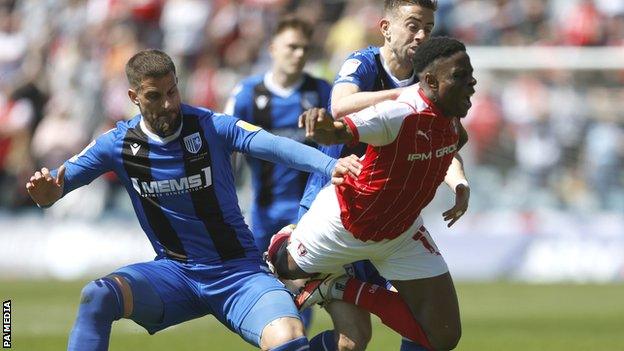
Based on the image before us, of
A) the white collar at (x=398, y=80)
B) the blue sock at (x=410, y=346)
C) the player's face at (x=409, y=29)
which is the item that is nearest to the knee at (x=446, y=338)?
the blue sock at (x=410, y=346)

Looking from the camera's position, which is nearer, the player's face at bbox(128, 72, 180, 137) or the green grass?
the player's face at bbox(128, 72, 180, 137)

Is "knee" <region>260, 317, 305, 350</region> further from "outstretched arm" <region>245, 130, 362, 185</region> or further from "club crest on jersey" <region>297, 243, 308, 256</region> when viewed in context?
"outstretched arm" <region>245, 130, 362, 185</region>

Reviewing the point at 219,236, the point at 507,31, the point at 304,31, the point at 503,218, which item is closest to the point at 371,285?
the point at 219,236

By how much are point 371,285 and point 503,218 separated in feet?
37.7

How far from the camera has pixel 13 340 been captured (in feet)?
42.0

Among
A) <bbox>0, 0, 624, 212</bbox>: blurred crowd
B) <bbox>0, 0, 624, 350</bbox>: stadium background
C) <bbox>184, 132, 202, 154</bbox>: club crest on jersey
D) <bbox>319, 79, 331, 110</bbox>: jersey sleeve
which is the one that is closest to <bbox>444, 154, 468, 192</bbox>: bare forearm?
<bbox>184, 132, 202, 154</bbox>: club crest on jersey

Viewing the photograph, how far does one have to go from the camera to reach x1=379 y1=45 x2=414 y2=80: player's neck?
8500 millimetres

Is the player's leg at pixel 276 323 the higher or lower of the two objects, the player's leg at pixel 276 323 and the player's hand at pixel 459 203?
the lower

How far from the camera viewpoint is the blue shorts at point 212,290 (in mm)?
7914

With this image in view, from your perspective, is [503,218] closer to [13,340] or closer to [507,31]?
[507,31]

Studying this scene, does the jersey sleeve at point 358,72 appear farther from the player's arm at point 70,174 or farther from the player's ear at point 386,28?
the player's arm at point 70,174

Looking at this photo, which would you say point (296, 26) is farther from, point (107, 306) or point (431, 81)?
point (107, 306)

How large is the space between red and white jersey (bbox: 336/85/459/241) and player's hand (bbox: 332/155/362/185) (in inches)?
5.8

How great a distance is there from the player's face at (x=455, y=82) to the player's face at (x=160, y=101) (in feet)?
5.39
